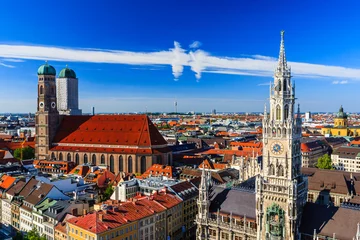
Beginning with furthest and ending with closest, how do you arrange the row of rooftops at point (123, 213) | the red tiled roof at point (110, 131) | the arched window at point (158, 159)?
the red tiled roof at point (110, 131)
the arched window at point (158, 159)
the row of rooftops at point (123, 213)

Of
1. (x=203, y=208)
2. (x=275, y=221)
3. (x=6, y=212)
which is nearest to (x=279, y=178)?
(x=275, y=221)

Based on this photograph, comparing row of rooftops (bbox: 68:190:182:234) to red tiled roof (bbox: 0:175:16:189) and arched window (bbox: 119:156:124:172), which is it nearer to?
red tiled roof (bbox: 0:175:16:189)

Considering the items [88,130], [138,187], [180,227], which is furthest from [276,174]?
[88,130]

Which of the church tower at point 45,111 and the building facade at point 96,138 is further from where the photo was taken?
the church tower at point 45,111

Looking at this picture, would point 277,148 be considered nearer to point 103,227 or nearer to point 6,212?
point 103,227

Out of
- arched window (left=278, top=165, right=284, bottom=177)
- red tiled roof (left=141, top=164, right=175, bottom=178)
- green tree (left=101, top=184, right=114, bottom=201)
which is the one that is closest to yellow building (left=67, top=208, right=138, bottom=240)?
arched window (left=278, top=165, right=284, bottom=177)

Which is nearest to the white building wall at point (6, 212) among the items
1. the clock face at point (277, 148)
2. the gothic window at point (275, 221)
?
the gothic window at point (275, 221)

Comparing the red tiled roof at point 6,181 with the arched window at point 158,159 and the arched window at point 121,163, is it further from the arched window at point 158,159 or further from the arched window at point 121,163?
the arched window at point 158,159
